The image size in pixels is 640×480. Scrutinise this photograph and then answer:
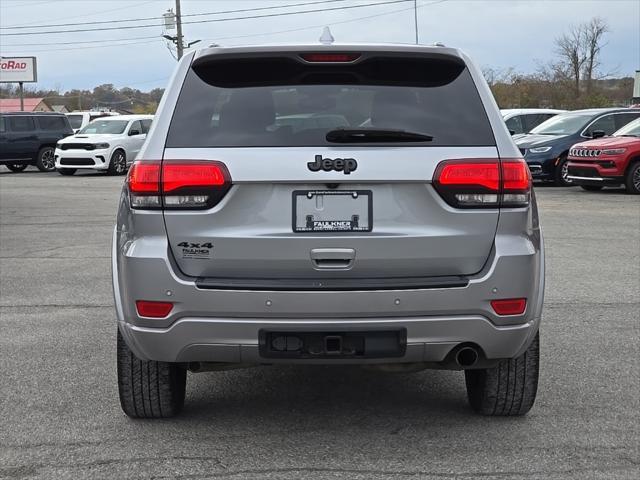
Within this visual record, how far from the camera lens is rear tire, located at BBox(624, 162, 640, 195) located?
17.9 meters

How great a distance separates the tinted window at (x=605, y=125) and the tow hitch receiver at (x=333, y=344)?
58.5 ft

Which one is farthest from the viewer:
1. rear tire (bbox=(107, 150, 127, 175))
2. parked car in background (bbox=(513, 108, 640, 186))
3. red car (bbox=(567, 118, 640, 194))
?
rear tire (bbox=(107, 150, 127, 175))

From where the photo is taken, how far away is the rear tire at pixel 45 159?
2862 centimetres

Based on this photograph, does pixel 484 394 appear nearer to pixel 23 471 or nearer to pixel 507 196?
pixel 507 196

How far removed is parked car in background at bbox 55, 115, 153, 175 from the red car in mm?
12353

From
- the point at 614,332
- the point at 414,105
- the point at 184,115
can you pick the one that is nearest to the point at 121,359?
the point at 184,115

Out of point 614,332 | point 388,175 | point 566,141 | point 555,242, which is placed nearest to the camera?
point 388,175

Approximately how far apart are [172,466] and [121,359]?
2.20 feet

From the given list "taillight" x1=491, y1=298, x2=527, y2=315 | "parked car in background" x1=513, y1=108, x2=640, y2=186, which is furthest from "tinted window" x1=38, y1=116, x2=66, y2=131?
"taillight" x1=491, y1=298, x2=527, y2=315

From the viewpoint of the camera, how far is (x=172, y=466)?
3.93 meters

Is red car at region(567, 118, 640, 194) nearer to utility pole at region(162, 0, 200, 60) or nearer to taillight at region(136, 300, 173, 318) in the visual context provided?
taillight at region(136, 300, 173, 318)

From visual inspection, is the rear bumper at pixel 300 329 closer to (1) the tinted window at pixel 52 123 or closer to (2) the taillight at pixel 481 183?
(2) the taillight at pixel 481 183

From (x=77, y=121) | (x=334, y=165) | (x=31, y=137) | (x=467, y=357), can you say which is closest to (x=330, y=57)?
(x=334, y=165)

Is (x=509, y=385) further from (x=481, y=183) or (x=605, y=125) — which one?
(x=605, y=125)
